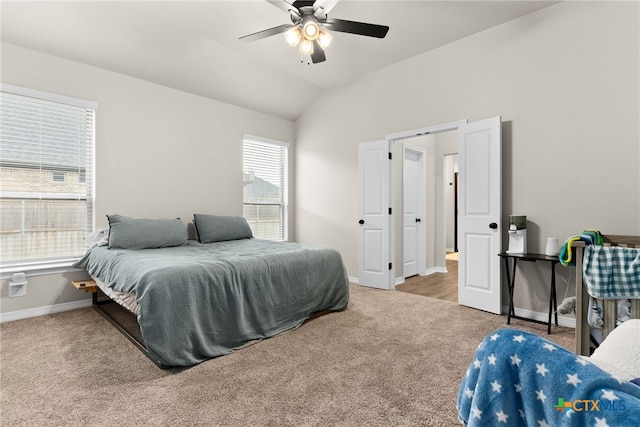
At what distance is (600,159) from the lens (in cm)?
286

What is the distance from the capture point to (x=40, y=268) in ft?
10.7

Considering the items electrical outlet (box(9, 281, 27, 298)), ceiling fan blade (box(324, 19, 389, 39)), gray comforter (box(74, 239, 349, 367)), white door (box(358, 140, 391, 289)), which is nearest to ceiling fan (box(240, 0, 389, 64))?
ceiling fan blade (box(324, 19, 389, 39))

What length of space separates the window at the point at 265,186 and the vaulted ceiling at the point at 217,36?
0.96 metres

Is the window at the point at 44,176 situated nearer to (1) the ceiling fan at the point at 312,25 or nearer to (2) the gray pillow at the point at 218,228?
(2) the gray pillow at the point at 218,228

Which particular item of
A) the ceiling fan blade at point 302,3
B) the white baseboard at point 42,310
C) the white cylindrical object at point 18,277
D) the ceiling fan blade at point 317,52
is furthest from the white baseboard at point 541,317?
the white cylindrical object at point 18,277

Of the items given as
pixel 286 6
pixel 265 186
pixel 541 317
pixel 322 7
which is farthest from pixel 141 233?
pixel 541 317

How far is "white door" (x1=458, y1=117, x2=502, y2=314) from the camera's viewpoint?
11.0ft

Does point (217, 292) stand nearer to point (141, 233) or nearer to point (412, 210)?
point (141, 233)

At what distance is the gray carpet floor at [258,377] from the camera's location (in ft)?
5.51

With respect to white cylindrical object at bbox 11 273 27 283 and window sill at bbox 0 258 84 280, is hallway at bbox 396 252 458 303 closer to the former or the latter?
window sill at bbox 0 258 84 280

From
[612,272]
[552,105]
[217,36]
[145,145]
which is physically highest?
[217,36]

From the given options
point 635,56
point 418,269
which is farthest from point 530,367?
point 418,269

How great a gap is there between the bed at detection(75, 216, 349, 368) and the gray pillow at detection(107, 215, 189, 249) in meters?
0.01

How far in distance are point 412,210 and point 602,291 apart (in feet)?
11.6
